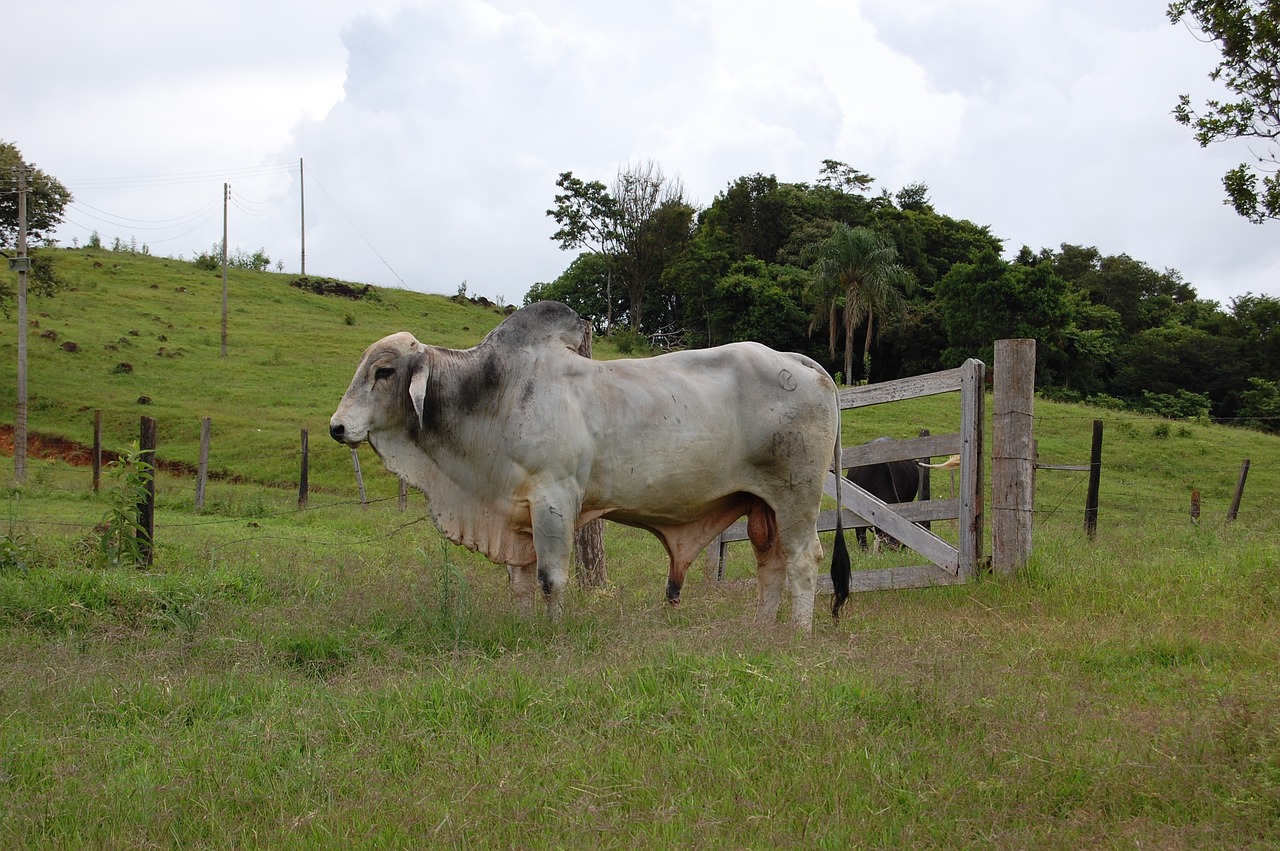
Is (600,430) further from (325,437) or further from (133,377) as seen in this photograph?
(133,377)

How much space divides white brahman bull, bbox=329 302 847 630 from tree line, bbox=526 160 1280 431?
34914 millimetres

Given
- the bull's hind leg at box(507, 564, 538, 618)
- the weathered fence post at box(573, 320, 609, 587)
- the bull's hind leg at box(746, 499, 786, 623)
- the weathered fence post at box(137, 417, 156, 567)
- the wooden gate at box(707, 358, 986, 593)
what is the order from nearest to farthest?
the bull's hind leg at box(507, 564, 538, 618)
the bull's hind leg at box(746, 499, 786, 623)
the wooden gate at box(707, 358, 986, 593)
the weathered fence post at box(573, 320, 609, 587)
the weathered fence post at box(137, 417, 156, 567)

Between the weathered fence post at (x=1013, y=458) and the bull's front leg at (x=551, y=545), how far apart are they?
335 cm

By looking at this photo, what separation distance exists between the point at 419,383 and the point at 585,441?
115cm

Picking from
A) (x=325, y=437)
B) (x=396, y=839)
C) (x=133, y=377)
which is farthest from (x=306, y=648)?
(x=133, y=377)

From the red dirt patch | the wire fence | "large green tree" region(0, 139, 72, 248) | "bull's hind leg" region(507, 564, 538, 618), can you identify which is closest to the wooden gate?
"bull's hind leg" region(507, 564, 538, 618)

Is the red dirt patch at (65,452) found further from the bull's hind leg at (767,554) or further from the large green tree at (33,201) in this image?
the bull's hind leg at (767,554)

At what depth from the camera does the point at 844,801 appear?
389cm

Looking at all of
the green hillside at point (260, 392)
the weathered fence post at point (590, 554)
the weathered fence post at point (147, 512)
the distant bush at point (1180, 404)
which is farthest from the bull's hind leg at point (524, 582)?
the distant bush at point (1180, 404)

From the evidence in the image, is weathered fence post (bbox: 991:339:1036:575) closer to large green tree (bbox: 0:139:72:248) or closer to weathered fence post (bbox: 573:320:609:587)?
weathered fence post (bbox: 573:320:609:587)

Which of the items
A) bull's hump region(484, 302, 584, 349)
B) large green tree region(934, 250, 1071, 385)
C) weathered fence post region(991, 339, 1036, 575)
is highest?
large green tree region(934, 250, 1071, 385)

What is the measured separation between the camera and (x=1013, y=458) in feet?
27.0

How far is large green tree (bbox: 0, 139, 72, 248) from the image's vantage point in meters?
32.9

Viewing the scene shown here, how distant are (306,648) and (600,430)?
2.24m
